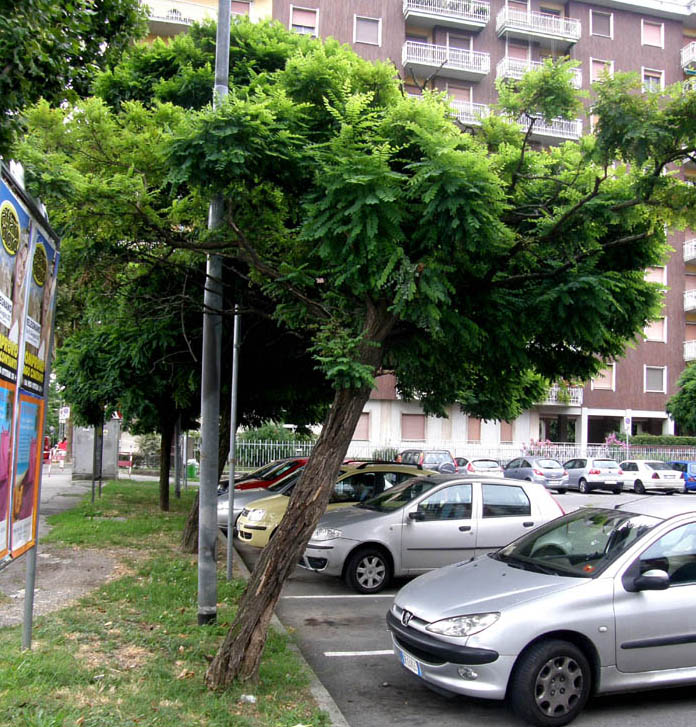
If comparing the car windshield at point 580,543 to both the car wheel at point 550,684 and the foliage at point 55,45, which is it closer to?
the car wheel at point 550,684

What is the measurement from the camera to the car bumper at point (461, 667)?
195 inches

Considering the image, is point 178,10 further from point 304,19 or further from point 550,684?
point 550,684

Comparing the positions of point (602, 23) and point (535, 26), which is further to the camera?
point (602, 23)

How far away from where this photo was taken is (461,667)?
5.05 metres

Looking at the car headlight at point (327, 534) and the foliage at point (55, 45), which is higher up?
the foliage at point (55, 45)

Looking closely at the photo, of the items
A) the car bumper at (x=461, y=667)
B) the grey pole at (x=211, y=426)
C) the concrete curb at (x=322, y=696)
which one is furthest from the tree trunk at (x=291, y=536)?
the grey pole at (x=211, y=426)

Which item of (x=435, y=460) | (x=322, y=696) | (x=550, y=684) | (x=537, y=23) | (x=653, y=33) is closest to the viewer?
(x=550, y=684)

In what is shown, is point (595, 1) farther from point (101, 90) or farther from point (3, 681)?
point (3, 681)

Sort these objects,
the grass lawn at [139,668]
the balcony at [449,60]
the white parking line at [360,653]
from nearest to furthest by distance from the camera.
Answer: the grass lawn at [139,668] < the white parking line at [360,653] < the balcony at [449,60]

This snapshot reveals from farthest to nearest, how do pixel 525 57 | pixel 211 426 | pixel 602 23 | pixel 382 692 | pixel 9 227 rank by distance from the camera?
pixel 602 23, pixel 525 57, pixel 211 426, pixel 382 692, pixel 9 227

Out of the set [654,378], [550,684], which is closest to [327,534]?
[550,684]

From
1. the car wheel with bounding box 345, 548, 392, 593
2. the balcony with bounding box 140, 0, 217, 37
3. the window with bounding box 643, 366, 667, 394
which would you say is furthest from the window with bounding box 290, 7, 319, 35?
the car wheel with bounding box 345, 548, 392, 593

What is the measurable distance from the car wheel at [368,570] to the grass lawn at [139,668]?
144cm

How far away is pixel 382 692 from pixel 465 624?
1181 millimetres
